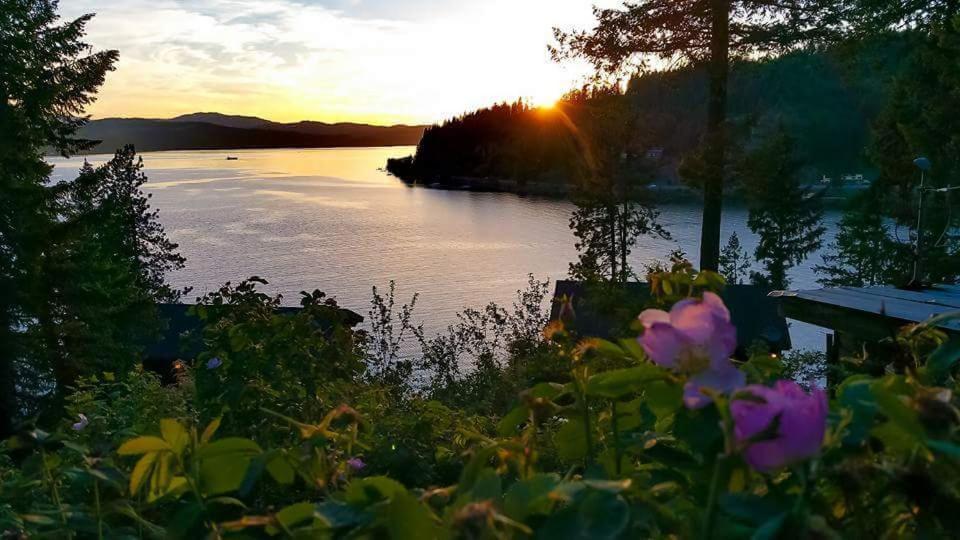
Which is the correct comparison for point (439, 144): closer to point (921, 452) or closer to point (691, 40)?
point (691, 40)

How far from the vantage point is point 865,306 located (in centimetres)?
382

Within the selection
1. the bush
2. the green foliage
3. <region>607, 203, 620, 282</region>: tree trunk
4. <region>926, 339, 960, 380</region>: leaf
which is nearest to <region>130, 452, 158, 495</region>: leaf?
the bush

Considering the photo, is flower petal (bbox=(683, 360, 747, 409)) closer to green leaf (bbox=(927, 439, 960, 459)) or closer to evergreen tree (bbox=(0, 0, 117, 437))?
green leaf (bbox=(927, 439, 960, 459))

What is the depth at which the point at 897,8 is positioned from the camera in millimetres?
14883

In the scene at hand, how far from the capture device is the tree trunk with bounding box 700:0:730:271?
15016 mm

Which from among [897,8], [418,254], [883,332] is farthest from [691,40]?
[418,254]

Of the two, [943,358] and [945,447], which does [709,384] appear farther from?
[943,358]

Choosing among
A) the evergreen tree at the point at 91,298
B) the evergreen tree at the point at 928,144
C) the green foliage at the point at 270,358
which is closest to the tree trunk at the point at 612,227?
the evergreen tree at the point at 928,144

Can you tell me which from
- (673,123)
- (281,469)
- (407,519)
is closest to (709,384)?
(407,519)

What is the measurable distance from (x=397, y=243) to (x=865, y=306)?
134ft

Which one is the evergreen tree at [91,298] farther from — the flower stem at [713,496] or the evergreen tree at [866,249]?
the evergreen tree at [866,249]

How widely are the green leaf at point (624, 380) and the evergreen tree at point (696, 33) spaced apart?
15086 mm

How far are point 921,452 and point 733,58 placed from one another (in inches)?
641

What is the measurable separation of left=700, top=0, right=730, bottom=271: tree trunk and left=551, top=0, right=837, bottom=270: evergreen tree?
0.02 m
